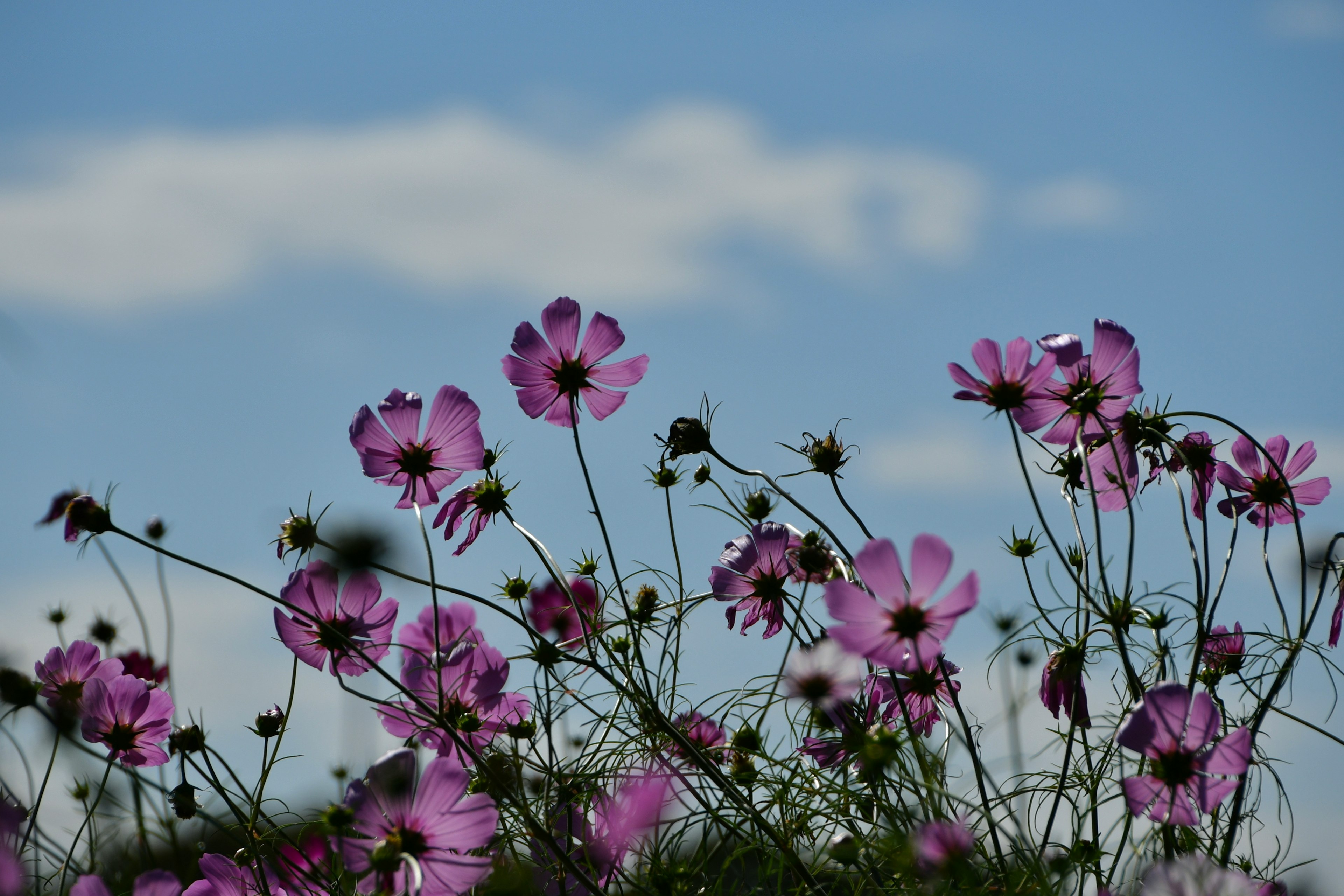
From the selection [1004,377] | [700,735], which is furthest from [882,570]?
[700,735]

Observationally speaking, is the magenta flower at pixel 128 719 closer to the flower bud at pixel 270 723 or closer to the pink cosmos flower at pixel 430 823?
the flower bud at pixel 270 723

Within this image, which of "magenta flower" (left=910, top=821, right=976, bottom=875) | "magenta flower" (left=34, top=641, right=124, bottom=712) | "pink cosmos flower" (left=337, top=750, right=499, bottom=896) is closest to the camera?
"magenta flower" (left=910, top=821, right=976, bottom=875)

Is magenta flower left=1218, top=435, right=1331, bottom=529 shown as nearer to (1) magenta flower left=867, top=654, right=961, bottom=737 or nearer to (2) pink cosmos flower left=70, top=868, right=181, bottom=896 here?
(1) magenta flower left=867, top=654, right=961, bottom=737

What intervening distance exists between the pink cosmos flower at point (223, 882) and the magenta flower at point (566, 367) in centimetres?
49

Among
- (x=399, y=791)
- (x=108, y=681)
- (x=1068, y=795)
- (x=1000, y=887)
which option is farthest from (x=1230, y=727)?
(x=108, y=681)

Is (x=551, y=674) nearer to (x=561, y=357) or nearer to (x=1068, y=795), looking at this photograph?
(x=561, y=357)

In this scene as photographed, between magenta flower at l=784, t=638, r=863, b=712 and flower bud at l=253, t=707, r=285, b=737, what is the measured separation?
62 cm

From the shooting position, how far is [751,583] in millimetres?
1023

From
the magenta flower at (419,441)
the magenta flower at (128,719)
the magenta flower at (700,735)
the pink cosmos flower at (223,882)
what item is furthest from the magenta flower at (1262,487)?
the magenta flower at (128,719)

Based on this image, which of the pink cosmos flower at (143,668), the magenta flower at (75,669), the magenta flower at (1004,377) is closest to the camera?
the magenta flower at (1004,377)

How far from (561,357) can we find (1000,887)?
624 mm

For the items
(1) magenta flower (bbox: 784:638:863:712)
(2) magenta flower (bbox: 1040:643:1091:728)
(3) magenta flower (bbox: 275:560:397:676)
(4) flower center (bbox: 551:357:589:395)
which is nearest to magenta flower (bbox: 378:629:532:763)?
(3) magenta flower (bbox: 275:560:397:676)

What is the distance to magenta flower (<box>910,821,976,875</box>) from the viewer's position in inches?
23.6

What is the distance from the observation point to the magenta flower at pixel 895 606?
632 millimetres
